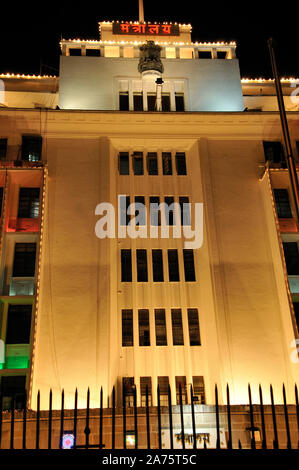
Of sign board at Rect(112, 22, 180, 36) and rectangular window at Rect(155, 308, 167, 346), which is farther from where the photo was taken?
sign board at Rect(112, 22, 180, 36)

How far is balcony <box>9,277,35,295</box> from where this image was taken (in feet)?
74.3

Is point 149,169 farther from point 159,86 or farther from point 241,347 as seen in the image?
point 241,347

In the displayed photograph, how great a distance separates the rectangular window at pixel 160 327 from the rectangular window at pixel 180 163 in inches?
357

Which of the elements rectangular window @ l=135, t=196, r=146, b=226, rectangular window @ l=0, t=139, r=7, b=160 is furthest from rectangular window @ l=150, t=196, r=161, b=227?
rectangular window @ l=0, t=139, r=7, b=160

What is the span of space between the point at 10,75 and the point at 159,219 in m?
15.6

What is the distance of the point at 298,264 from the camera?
24.3 meters

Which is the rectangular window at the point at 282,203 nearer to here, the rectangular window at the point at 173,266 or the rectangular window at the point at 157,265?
the rectangular window at the point at 173,266

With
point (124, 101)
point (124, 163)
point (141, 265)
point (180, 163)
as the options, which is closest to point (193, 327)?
point (141, 265)

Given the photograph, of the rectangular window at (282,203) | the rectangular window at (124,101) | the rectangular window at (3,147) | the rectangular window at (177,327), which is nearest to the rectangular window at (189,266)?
the rectangular window at (177,327)

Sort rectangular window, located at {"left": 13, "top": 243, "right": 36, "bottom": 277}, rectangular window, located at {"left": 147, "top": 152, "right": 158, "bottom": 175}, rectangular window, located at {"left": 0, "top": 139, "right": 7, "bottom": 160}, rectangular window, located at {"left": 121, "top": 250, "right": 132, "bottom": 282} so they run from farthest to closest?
rectangular window, located at {"left": 147, "top": 152, "right": 158, "bottom": 175} → rectangular window, located at {"left": 0, "top": 139, "right": 7, "bottom": 160} → rectangular window, located at {"left": 121, "top": 250, "right": 132, "bottom": 282} → rectangular window, located at {"left": 13, "top": 243, "right": 36, "bottom": 277}

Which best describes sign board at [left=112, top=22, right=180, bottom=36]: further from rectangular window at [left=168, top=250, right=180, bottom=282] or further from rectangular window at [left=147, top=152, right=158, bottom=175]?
rectangular window at [left=168, top=250, right=180, bottom=282]

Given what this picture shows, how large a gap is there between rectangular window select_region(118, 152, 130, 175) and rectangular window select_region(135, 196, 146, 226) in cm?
211

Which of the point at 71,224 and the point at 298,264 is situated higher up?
the point at 71,224
